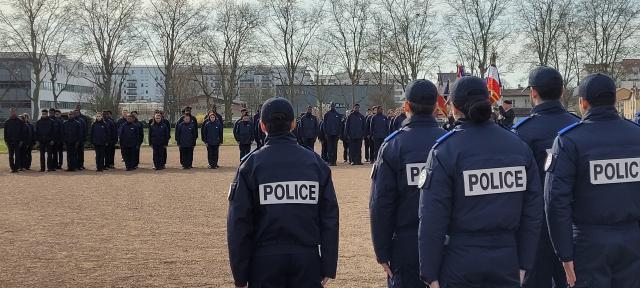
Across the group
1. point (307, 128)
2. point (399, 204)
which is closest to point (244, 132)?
point (307, 128)

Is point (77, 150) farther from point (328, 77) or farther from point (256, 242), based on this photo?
point (328, 77)

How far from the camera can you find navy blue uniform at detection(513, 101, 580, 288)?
4969 mm

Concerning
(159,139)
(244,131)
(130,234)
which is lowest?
(130,234)

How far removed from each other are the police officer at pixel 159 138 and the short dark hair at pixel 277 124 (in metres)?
17.1

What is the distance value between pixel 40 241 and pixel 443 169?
7.16 meters

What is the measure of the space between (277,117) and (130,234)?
6103 millimetres

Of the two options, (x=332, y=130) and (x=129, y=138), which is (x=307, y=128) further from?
(x=129, y=138)

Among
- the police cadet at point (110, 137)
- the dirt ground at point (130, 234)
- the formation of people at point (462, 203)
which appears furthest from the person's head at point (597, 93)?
the police cadet at point (110, 137)

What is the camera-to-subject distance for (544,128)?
16.9 ft

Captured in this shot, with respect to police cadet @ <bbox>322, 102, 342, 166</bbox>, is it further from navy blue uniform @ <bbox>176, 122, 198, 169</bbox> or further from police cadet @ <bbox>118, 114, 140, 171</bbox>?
police cadet @ <bbox>118, 114, 140, 171</bbox>

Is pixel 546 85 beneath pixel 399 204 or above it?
above

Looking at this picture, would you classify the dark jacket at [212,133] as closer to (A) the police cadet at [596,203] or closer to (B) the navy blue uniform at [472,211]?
(A) the police cadet at [596,203]

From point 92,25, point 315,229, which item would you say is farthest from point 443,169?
point 92,25

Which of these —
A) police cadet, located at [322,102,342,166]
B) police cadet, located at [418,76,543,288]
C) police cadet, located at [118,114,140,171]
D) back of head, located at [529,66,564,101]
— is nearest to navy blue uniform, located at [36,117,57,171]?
police cadet, located at [118,114,140,171]
